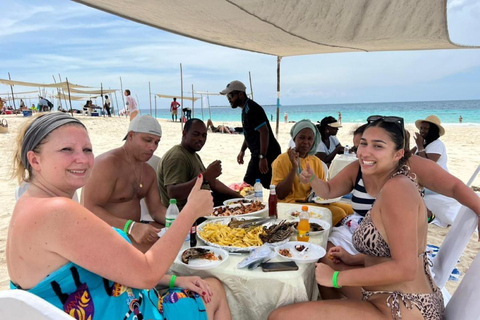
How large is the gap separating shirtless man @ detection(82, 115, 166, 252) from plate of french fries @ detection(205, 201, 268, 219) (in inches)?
22.2

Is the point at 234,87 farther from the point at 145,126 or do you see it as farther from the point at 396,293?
the point at 396,293

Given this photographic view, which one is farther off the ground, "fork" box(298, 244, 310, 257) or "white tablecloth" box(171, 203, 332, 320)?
"fork" box(298, 244, 310, 257)

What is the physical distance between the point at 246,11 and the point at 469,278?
2628mm

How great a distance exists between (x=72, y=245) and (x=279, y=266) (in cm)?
109

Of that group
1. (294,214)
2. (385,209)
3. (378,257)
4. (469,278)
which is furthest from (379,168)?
(294,214)

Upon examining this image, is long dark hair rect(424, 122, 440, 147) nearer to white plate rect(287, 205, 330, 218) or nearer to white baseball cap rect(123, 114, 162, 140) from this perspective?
white plate rect(287, 205, 330, 218)

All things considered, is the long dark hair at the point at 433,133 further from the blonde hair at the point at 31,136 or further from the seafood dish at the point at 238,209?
the blonde hair at the point at 31,136

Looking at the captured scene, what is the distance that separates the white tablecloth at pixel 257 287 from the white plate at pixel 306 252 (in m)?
0.04

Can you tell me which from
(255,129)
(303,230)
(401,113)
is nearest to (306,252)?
A: (303,230)

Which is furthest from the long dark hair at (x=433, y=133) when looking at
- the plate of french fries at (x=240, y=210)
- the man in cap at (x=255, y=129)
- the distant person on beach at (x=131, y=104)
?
the distant person on beach at (x=131, y=104)

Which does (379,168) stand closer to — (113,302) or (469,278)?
(469,278)

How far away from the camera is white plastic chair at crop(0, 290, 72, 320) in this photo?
0.94 m

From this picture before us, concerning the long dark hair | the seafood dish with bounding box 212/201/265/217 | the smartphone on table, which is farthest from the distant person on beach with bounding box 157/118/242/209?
the long dark hair

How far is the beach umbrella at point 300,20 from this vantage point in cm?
278
